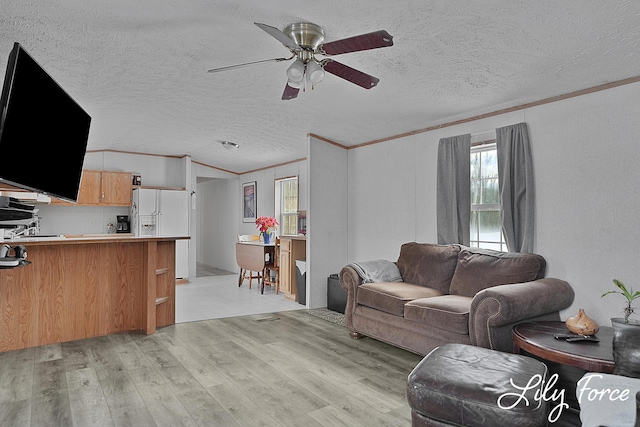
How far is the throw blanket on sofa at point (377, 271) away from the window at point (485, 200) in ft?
2.79

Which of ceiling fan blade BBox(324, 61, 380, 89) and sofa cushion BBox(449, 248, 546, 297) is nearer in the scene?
ceiling fan blade BBox(324, 61, 380, 89)

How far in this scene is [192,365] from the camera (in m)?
3.16

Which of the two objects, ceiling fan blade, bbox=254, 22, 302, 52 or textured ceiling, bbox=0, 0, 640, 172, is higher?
textured ceiling, bbox=0, 0, 640, 172

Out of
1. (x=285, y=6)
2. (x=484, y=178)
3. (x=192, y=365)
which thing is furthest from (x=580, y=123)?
(x=192, y=365)

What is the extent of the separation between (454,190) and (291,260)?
261cm

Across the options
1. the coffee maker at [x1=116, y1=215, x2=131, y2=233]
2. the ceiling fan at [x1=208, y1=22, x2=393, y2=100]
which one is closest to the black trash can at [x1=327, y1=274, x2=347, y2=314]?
the ceiling fan at [x1=208, y1=22, x2=393, y2=100]

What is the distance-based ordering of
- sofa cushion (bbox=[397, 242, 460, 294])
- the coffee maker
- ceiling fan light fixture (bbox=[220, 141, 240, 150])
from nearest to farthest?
sofa cushion (bbox=[397, 242, 460, 294])
ceiling fan light fixture (bbox=[220, 141, 240, 150])
the coffee maker

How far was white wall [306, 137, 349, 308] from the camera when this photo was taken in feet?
17.3

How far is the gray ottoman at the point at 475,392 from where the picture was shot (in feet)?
5.42

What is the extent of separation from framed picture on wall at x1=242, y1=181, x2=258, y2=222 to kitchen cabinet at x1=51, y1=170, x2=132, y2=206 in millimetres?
2318

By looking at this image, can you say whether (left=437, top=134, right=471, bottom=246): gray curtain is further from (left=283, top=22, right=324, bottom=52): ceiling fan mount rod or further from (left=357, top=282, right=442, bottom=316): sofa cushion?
(left=283, top=22, right=324, bottom=52): ceiling fan mount rod

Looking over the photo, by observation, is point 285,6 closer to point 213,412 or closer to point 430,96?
point 430,96

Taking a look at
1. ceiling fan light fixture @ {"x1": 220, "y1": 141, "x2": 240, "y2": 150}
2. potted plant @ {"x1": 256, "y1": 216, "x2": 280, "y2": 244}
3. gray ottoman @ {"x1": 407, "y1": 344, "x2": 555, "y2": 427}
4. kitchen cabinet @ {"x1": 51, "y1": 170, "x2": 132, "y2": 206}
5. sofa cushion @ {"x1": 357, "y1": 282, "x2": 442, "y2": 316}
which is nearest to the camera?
gray ottoman @ {"x1": 407, "y1": 344, "x2": 555, "y2": 427}

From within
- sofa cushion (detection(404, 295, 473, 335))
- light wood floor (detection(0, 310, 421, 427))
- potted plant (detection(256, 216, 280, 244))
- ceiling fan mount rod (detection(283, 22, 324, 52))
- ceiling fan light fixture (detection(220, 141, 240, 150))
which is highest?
ceiling fan light fixture (detection(220, 141, 240, 150))
